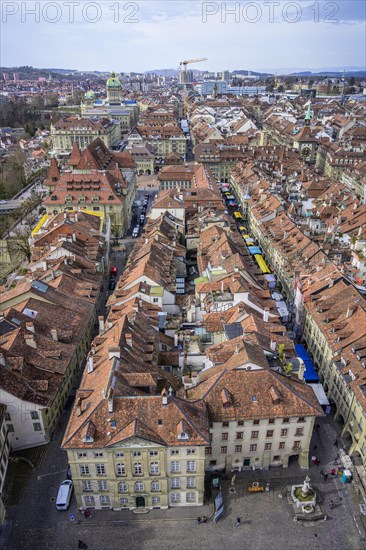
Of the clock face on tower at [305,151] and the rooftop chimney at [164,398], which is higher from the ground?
the clock face on tower at [305,151]

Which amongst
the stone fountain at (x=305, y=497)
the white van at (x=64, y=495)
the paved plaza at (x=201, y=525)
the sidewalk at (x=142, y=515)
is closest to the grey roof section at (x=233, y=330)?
the paved plaza at (x=201, y=525)

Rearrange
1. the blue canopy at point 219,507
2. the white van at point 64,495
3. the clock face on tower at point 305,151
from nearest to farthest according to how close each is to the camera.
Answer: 1. the blue canopy at point 219,507
2. the white van at point 64,495
3. the clock face on tower at point 305,151

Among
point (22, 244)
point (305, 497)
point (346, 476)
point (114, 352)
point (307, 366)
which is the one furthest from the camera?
point (22, 244)

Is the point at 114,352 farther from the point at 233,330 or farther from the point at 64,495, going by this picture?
the point at 233,330

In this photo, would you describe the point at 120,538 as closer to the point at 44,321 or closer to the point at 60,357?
the point at 60,357

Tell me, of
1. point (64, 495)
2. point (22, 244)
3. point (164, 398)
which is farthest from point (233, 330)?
point (22, 244)

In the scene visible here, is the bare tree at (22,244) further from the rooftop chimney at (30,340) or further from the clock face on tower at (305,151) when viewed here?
the clock face on tower at (305,151)
